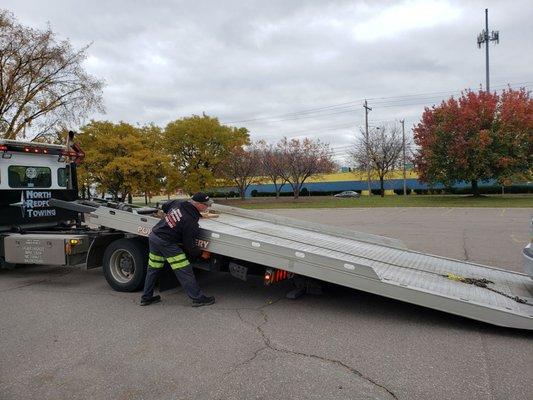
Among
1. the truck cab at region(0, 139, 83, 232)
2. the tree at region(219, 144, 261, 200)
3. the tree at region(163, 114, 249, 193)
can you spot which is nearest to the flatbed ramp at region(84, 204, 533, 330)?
the truck cab at region(0, 139, 83, 232)

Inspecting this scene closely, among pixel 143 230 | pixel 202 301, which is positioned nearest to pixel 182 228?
pixel 143 230

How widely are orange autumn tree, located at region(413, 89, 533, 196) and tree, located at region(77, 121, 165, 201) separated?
910 inches

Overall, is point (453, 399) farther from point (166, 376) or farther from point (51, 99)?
point (51, 99)

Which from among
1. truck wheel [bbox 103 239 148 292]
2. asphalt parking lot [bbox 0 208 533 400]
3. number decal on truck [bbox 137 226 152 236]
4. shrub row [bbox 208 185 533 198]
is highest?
number decal on truck [bbox 137 226 152 236]

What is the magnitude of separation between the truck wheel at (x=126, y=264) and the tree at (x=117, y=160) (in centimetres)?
2978

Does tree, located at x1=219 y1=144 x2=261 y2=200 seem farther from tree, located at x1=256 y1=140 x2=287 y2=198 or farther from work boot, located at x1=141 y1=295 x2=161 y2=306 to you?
work boot, located at x1=141 y1=295 x2=161 y2=306

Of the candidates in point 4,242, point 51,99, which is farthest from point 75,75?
point 4,242

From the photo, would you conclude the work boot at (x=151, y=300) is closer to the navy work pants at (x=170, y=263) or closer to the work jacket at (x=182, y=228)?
the navy work pants at (x=170, y=263)

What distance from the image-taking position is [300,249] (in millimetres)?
5707

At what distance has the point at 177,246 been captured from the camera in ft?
20.1

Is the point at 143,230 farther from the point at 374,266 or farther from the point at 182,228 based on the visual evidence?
the point at 374,266

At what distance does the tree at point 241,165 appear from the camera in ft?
161

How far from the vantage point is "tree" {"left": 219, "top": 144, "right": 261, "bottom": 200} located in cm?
4919

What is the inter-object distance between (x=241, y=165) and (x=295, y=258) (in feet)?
145
